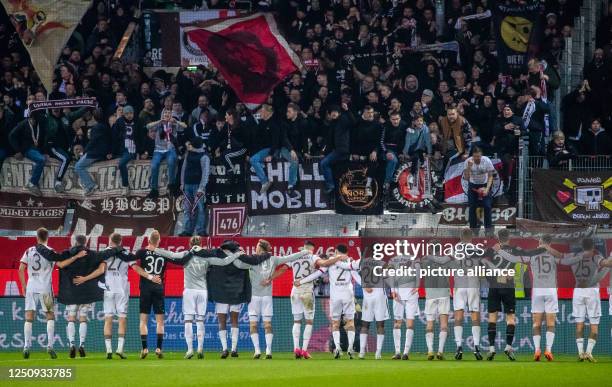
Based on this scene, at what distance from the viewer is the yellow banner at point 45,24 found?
3127cm

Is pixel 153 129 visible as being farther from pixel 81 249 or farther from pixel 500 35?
pixel 500 35

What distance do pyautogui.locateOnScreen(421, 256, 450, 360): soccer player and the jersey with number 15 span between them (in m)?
4.94

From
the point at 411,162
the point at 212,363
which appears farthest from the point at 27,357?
the point at 411,162

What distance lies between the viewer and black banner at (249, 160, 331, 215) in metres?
29.5

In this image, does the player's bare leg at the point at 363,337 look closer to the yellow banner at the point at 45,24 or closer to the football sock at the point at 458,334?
the football sock at the point at 458,334

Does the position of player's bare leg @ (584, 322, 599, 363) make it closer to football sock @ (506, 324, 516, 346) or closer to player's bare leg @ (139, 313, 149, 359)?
football sock @ (506, 324, 516, 346)

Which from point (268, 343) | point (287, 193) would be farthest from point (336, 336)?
point (287, 193)

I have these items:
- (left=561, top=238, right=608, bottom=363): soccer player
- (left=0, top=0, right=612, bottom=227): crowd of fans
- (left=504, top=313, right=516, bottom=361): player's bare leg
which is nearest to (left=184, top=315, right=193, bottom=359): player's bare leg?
(left=0, top=0, right=612, bottom=227): crowd of fans

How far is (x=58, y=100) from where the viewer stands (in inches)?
1161

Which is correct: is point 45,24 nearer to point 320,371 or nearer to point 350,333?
point 350,333

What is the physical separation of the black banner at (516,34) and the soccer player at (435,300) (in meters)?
6.67

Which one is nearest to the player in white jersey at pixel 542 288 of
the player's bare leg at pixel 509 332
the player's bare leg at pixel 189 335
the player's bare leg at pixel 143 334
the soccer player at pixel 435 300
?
the player's bare leg at pixel 509 332

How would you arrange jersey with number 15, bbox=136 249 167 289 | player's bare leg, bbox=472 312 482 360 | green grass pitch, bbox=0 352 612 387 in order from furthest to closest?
1. jersey with number 15, bbox=136 249 167 289
2. player's bare leg, bbox=472 312 482 360
3. green grass pitch, bbox=0 352 612 387

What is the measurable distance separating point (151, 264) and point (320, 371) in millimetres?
4817
